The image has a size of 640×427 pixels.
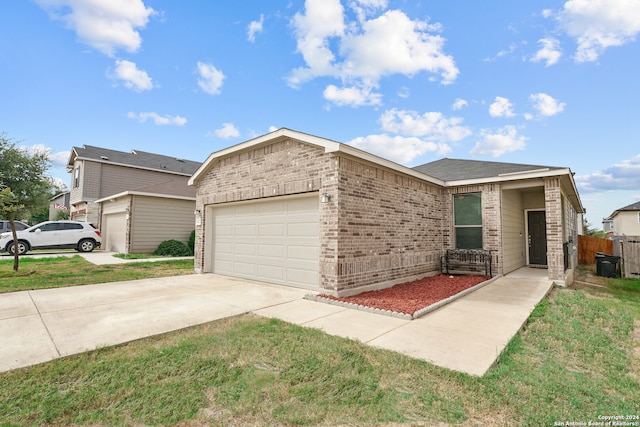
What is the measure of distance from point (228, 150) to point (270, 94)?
595 cm

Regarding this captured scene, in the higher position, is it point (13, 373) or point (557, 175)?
point (557, 175)

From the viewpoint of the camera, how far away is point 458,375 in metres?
2.93

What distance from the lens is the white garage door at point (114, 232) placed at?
16.8 metres

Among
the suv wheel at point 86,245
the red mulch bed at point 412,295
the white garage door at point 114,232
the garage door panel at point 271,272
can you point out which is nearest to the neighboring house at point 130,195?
the white garage door at point 114,232

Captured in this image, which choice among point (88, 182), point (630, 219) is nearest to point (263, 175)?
point (88, 182)

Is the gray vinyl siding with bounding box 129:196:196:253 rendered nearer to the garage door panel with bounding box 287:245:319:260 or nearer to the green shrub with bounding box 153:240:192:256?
the green shrub with bounding box 153:240:192:256

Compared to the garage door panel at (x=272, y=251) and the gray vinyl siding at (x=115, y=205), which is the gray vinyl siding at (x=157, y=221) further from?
the garage door panel at (x=272, y=251)

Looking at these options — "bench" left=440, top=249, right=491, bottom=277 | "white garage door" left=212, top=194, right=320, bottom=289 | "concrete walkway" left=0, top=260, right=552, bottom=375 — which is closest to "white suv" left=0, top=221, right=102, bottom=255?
"white garage door" left=212, top=194, right=320, bottom=289

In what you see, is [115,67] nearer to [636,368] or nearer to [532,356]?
[532,356]

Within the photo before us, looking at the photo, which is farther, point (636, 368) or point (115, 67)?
point (115, 67)

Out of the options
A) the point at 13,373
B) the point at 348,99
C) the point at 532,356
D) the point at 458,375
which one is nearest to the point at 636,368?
the point at 532,356

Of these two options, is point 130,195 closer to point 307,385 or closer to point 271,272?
point 271,272

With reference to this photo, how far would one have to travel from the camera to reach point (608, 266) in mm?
10555

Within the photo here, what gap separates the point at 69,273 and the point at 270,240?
6559mm
